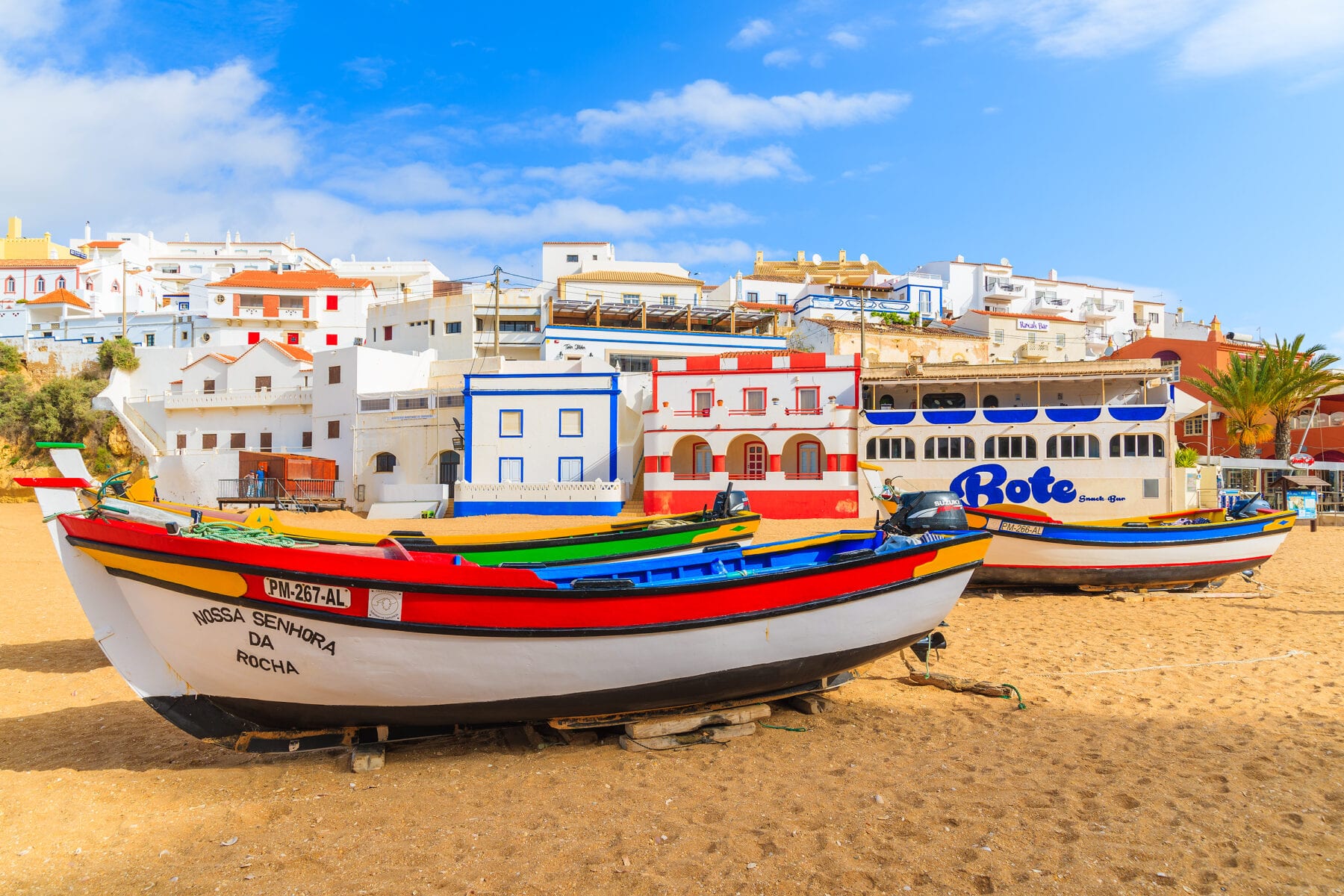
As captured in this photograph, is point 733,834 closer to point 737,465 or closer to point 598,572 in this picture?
point 598,572

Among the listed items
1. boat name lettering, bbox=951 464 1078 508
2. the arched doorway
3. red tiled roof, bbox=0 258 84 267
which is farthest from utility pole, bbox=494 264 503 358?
red tiled roof, bbox=0 258 84 267

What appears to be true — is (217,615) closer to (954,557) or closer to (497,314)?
(954,557)

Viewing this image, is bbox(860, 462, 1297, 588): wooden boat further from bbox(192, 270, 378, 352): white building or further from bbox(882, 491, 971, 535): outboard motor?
bbox(192, 270, 378, 352): white building

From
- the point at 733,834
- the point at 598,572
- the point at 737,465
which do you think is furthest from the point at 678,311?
the point at 733,834

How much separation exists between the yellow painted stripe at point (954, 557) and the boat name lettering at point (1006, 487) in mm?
18584

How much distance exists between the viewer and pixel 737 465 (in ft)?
88.0

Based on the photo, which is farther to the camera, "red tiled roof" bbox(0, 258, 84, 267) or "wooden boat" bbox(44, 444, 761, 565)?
"red tiled roof" bbox(0, 258, 84, 267)

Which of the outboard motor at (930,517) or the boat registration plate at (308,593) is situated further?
the outboard motor at (930,517)

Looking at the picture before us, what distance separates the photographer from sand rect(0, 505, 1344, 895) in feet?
13.3

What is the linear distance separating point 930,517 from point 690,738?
348cm

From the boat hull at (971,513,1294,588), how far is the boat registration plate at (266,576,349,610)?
11.0 metres

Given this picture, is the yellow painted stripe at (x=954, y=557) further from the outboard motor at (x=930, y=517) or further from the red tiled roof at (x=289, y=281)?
the red tiled roof at (x=289, y=281)

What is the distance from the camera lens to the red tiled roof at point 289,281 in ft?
148

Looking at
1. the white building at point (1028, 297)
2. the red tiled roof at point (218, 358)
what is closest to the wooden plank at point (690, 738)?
the red tiled roof at point (218, 358)
